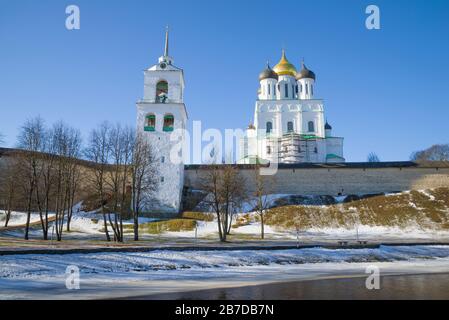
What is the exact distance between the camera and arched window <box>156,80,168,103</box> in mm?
37531

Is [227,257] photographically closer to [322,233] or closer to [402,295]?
[402,295]

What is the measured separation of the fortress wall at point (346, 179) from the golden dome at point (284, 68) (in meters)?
26.6

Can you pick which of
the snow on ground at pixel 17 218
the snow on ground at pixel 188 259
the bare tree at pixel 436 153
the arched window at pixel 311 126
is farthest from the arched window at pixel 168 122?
the bare tree at pixel 436 153

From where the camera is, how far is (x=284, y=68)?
66125 millimetres

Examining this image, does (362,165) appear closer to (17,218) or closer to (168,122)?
(168,122)

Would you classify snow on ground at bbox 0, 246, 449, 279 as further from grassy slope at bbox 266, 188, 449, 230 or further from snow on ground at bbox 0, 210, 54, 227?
snow on ground at bbox 0, 210, 54, 227

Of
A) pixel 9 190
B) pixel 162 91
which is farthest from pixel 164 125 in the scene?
pixel 9 190

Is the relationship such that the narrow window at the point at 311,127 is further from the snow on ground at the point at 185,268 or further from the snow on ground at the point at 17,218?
the snow on ground at the point at 17,218

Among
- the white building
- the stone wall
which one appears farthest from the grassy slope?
the white building

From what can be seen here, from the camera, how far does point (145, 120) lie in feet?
124

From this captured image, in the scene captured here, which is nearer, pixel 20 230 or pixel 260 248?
pixel 260 248

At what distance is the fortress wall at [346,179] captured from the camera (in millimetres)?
44656
